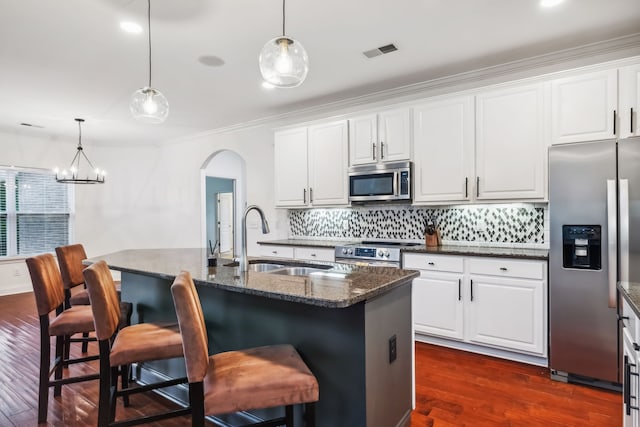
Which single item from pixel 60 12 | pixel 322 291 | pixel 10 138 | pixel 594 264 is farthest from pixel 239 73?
pixel 10 138

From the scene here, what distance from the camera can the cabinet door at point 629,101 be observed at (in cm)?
267

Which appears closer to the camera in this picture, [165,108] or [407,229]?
[165,108]

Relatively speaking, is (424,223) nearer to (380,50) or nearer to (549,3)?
(380,50)

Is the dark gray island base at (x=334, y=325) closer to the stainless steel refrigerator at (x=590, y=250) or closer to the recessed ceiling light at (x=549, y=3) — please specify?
the stainless steel refrigerator at (x=590, y=250)

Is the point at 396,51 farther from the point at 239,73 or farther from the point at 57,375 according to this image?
the point at 57,375

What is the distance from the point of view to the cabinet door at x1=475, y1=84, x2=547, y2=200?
3.07 meters

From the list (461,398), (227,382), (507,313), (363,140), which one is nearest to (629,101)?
(507,313)

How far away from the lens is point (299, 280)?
1.79 meters

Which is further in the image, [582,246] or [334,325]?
[582,246]

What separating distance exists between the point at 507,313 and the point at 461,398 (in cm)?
92

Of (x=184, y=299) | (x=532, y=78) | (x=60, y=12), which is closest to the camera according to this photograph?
(x=184, y=299)

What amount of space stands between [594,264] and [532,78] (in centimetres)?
165

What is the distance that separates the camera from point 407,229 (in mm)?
4172

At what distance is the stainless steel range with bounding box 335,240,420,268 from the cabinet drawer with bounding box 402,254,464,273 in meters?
0.12
